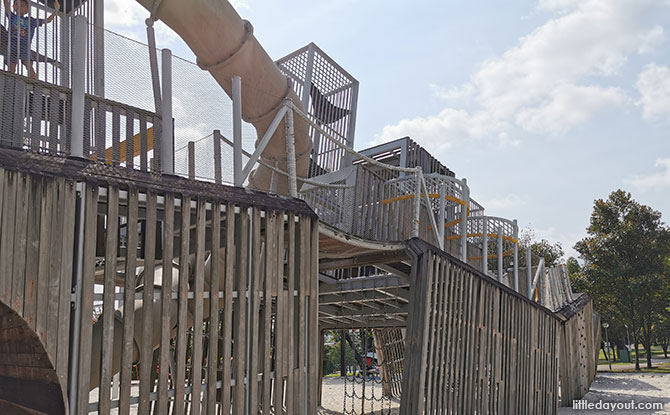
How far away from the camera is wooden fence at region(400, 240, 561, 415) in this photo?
7703 millimetres

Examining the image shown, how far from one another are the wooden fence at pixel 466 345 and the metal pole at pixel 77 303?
4592 mm

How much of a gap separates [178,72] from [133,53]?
450 millimetres

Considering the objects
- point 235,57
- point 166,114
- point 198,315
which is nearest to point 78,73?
point 166,114

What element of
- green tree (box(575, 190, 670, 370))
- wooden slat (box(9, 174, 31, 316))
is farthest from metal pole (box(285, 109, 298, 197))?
green tree (box(575, 190, 670, 370))

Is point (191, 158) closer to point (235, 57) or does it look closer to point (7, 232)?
point (7, 232)

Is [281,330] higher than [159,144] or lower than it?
lower

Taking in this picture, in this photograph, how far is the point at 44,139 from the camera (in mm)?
4551

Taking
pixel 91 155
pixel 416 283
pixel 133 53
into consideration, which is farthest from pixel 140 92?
pixel 416 283

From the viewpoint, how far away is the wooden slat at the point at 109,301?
4.23 metres

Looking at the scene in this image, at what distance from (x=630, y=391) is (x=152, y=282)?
676 inches

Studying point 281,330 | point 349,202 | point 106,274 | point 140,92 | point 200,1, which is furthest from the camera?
point 349,202

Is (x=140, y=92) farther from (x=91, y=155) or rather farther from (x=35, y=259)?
(x=35, y=259)

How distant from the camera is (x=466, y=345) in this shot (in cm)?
877

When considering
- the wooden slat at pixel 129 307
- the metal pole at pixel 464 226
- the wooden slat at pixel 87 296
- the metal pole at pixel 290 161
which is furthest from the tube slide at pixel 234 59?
the metal pole at pixel 464 226
